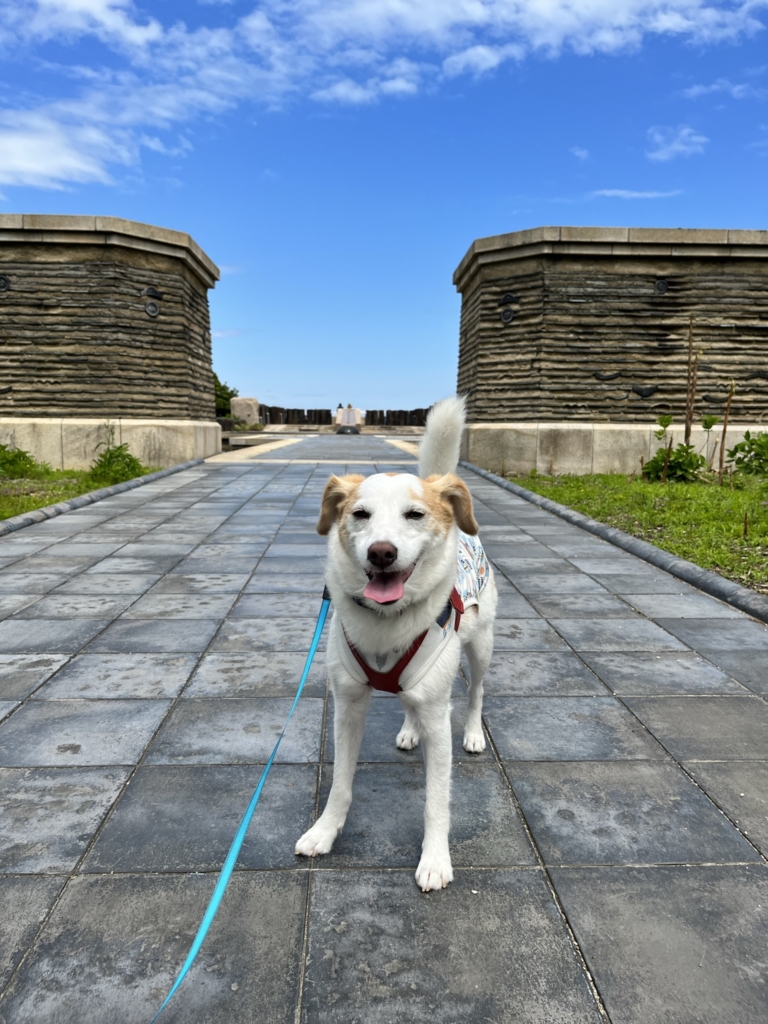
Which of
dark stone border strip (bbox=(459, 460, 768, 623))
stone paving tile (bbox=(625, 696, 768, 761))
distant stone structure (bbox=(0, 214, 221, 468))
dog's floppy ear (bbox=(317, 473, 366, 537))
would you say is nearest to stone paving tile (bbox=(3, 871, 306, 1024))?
dog's floppy ear (bbox=(317, 473, 366, 537))

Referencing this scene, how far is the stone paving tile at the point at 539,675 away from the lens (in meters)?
3.94

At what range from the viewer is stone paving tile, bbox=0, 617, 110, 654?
454cm

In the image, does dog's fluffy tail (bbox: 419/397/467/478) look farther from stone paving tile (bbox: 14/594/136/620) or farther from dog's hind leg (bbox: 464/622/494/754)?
stone paving tile (bbox: 14/594/136/620)

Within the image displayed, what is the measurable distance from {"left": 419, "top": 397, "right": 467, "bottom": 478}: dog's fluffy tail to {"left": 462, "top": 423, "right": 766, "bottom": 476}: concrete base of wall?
44.7ft

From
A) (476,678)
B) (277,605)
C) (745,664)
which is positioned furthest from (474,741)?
(277,605)

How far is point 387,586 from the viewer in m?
2.30

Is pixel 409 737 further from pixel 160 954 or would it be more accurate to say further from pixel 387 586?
pixel 160 954

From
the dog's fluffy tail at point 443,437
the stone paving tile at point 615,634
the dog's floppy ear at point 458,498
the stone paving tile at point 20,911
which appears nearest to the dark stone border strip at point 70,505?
the stone paving tile at point 615,634

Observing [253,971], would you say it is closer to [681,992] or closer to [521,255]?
[681,992]

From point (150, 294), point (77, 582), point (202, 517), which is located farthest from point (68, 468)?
point (77, 582)

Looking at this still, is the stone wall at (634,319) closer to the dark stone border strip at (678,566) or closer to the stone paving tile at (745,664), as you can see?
the dark stone border strip at (678,566)

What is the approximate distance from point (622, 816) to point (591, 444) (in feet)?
47.8

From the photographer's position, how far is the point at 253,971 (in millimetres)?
1955

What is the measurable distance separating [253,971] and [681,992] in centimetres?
119
